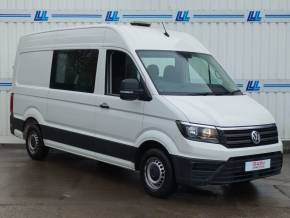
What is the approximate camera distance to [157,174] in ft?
23.7

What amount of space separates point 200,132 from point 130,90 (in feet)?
3.98

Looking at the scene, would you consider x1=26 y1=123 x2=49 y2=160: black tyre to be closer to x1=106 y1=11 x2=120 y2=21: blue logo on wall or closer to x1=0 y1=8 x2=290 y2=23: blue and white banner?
x1=0 y1=8 x2=290 y2=23: blue and white banner

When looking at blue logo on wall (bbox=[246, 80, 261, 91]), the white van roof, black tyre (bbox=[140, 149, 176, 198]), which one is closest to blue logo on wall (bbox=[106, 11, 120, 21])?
the white van roof

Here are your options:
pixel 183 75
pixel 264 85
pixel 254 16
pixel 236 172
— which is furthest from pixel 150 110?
pixel 254 16

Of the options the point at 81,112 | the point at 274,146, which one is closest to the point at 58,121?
the point at 81,112

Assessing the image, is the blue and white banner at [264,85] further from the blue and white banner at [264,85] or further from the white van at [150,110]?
the white van at [150,110]

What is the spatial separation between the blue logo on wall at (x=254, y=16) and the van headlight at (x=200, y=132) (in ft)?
19.3

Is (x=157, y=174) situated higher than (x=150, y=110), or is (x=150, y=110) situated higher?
(x=150, y=110)

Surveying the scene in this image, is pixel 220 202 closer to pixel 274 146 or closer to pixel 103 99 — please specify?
Result: pixel 274 146

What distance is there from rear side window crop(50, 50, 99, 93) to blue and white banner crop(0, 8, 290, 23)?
279 centimetres

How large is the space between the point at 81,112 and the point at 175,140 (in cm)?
218

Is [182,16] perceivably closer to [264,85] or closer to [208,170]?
[264,85]

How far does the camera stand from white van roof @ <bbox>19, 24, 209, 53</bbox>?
7.82 meters

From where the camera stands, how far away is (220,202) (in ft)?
23.6
